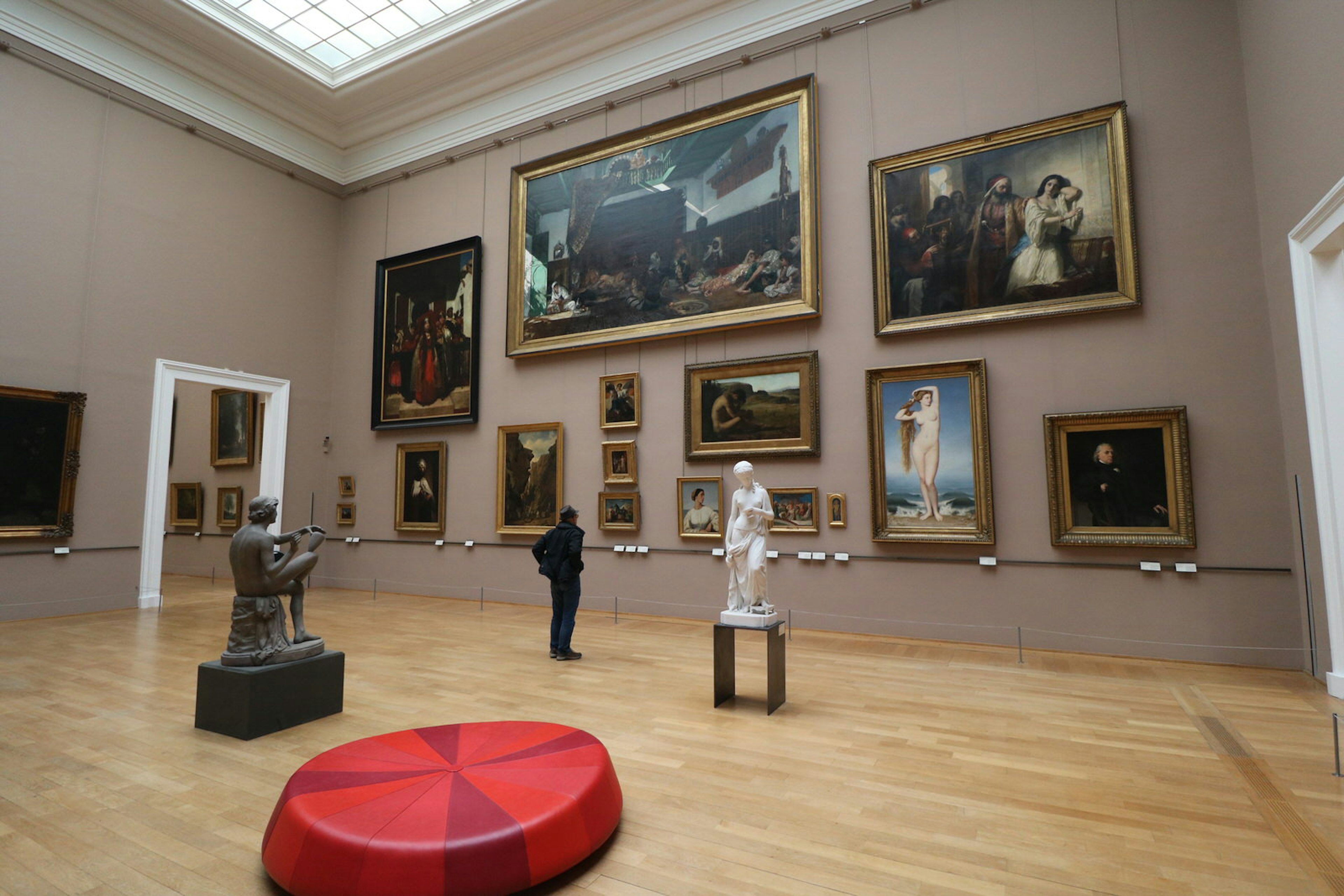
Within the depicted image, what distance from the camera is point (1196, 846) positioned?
3.82m

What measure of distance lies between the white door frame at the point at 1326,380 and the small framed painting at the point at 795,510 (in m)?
5.65

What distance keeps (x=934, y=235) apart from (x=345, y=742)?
9.52 m

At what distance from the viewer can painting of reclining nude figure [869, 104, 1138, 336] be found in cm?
902

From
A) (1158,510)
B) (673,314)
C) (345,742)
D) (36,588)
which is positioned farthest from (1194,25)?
(36,588)

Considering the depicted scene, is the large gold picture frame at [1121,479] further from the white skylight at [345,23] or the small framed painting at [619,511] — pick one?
the white skylight at [345,23]

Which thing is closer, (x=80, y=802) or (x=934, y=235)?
(x=80, y=802)

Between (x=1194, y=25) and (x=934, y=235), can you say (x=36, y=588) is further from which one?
(x=1194, y=25)

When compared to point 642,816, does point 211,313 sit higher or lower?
higher

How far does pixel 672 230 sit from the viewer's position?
12445 mm

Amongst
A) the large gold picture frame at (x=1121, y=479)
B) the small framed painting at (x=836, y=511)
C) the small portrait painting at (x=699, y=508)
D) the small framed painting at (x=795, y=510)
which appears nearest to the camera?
the large gold picture frame at (x=1121, y=479)

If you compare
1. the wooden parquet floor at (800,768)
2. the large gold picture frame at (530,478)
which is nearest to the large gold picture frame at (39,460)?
the wooden parquet floor at (800,768)

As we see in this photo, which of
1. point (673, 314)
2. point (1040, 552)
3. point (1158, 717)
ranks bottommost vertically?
point (1158, 717)

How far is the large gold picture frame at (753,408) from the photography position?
1083 cm

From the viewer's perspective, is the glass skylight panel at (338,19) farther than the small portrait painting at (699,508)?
Yes
